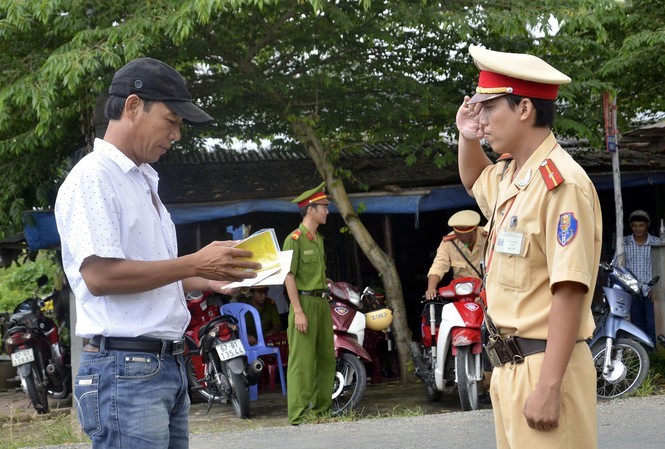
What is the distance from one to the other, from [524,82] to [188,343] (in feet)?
22.6

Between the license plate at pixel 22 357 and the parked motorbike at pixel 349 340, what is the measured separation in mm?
3828

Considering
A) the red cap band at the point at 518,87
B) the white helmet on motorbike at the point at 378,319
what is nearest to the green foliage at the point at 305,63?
the white helmet on motorbike at the point at 378,319

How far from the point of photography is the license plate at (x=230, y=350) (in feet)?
28.3

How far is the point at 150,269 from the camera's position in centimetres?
268

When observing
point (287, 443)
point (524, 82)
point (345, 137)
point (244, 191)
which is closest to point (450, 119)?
point (345, 137)

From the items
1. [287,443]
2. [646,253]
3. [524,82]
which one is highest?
[524,82]

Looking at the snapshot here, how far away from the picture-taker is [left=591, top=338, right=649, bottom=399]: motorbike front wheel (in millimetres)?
8188

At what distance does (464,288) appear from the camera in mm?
8562

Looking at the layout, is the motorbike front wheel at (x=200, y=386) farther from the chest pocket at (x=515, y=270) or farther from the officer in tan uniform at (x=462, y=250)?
the chest pocket at (x=515, y=270)

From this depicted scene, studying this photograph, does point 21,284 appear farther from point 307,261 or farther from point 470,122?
point 470,122

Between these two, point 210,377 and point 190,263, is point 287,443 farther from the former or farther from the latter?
point 190,263

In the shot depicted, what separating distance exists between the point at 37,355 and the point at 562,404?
9.32 metres

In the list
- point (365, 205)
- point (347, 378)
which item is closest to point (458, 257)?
point (347, 378)

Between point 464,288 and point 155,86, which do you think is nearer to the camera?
point 155,86
